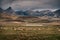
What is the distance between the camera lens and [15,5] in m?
5.88

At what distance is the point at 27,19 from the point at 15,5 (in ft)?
2.16

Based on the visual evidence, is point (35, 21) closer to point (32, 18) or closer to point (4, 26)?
point (32, 18)

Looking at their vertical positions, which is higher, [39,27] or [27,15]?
[27,15]

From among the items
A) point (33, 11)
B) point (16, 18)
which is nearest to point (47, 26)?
point (33, 11)

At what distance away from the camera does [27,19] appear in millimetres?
5781

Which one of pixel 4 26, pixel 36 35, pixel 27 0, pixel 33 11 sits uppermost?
pixel 27 0

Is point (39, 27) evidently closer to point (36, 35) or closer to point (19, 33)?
point (36, 35)

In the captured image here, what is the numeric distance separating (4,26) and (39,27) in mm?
1193

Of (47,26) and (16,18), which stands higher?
(16,18)

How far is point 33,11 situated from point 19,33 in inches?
36.2

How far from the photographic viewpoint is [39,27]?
223 inches

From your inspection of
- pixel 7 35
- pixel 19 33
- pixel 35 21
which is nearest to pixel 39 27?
pixel 35 21

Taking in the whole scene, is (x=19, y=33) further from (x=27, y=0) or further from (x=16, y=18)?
(x=27, y=0)

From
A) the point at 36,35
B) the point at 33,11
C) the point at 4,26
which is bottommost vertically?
the point at 36,35
